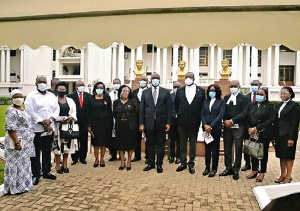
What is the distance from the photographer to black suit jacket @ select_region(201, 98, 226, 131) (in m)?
7.47

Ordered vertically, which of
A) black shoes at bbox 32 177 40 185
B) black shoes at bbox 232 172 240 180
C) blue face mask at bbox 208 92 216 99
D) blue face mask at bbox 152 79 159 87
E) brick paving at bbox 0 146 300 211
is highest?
blue face mask at bbox 152 79 159 87

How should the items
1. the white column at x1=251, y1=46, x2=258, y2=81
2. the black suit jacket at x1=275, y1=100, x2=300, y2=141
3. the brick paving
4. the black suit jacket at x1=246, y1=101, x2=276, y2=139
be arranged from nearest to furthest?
1. the brick paving
2. the black suit jacket at x1=275, y1=100, x2=300, y2=141
3. the black suit jacket at x1=246, y1=101, x2=276, y2=139
4. the white column at x1=251, y1=46, x2=258, y2=81

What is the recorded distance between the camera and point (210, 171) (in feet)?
25.6

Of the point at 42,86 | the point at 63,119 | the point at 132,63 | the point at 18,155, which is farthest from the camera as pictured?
the point at 132,63

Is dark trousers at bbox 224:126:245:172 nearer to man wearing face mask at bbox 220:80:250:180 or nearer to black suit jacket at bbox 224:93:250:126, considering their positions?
man wearing face mask at bbox 220:80:250:180

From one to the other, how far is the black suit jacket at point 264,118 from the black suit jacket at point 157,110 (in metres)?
1.94

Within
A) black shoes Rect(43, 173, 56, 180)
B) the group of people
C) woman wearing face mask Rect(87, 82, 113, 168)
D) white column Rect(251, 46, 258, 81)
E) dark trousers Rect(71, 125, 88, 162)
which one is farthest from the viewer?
white column Rect(251, 46, 258, 81)

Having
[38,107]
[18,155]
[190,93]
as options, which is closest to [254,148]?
[190,93]

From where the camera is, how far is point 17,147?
574 cm

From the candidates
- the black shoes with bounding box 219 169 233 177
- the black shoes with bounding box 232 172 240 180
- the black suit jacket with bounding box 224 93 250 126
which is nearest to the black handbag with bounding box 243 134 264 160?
the black suit jacket with bounding box 224 93 250 126

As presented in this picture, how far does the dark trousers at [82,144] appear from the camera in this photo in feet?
27.5

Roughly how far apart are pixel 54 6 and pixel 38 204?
11.3ft

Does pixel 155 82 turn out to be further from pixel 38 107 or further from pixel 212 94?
pixel 38 107

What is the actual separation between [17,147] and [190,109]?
3.87 m
